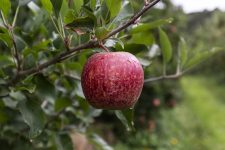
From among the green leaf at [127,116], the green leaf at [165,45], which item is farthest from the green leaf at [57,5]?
the green leaf at [165,45]

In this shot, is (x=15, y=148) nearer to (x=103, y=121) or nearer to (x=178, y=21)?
(x=103, y=121)

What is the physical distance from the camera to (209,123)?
923cm

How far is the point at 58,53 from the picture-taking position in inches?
54.8

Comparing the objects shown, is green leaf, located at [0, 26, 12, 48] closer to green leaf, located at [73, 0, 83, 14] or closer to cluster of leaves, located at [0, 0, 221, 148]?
cluster of leaves, located at [0, 0, 221, 148]

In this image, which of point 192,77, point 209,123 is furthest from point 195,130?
point 192,77

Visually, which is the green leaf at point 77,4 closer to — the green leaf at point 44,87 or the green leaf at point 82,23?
the green leaf at point 82,23

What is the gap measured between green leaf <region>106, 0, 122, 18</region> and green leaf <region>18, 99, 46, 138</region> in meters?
0.49

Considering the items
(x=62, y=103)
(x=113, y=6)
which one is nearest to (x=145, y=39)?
(x=113, y=6)

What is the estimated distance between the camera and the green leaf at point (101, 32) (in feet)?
3.53

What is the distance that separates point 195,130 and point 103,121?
287cm

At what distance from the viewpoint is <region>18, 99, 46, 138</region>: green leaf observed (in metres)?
1.43

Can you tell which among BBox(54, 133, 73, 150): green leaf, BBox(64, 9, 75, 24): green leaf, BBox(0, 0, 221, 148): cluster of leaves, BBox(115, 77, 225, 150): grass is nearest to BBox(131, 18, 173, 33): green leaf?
BBox(0, 0, 221, 148): cluster of leaves

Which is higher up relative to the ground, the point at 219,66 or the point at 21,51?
the point at 21,51

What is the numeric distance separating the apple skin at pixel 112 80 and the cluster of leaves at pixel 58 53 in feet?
0.34
